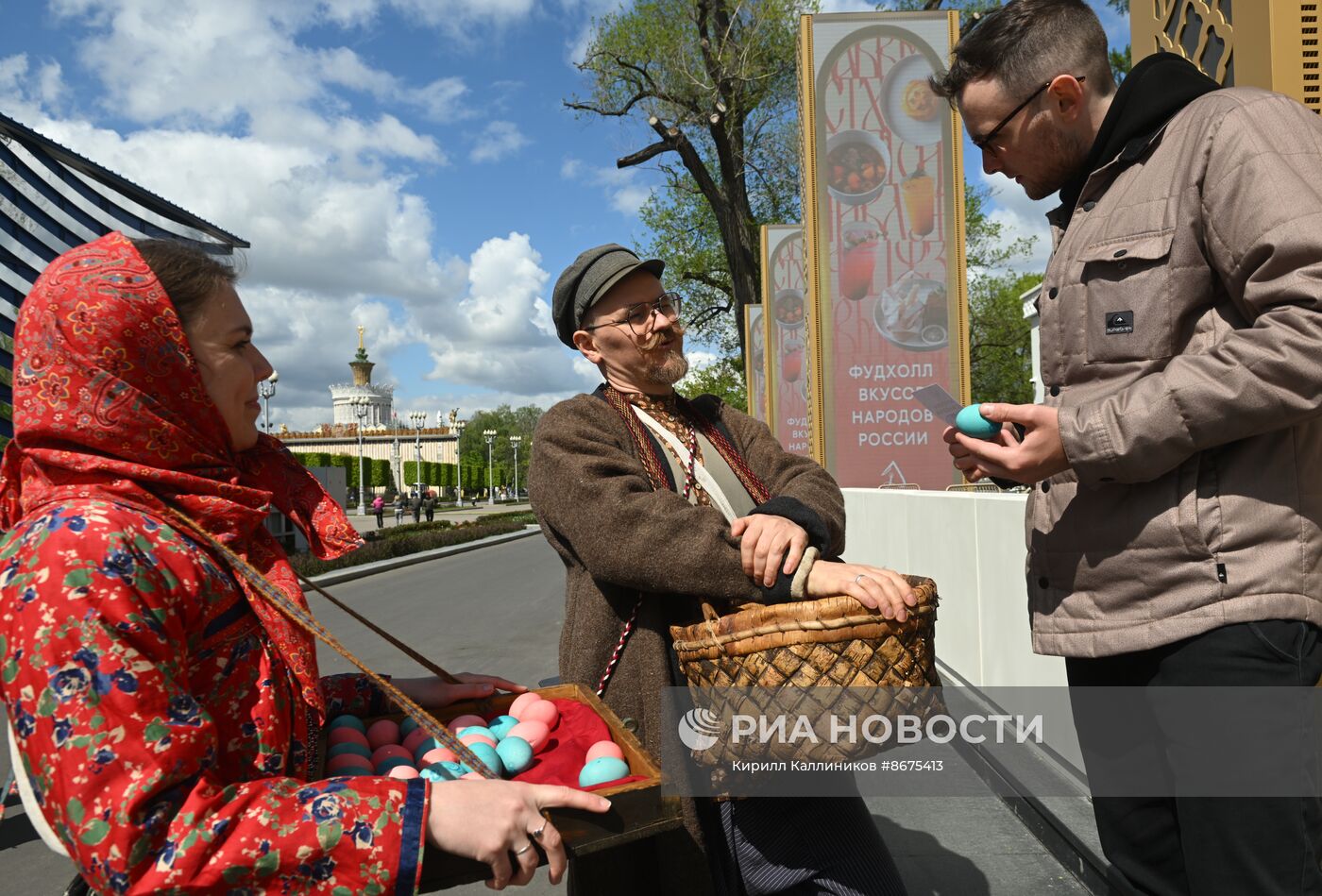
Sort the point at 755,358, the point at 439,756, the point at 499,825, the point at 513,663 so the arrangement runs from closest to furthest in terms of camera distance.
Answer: the point at 499,825 < the point at 439,756 < the point at 513,663 < the point at 755,358

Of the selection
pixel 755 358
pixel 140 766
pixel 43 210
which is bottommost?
pixel 140 766

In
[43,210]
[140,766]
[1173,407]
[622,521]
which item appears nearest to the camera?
[140,766]

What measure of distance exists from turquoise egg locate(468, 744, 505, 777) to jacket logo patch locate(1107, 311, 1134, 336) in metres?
1.41

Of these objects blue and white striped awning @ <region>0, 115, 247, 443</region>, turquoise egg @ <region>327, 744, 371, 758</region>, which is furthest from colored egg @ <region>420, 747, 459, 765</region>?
blue and white striped awning @ <region>0, 115, 247, 443</region>

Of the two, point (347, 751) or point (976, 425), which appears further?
point (976, 425)

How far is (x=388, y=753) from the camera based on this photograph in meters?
1.70

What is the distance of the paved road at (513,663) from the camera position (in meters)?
3.69

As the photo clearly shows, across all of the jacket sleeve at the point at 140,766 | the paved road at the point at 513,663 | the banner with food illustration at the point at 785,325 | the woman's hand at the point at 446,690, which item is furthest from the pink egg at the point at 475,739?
the banner with food illustration at the point at 785,325

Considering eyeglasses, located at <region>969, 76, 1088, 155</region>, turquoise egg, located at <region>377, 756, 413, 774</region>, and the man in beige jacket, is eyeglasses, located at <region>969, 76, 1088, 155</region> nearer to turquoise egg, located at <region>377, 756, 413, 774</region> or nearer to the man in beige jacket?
the man in beige jacket

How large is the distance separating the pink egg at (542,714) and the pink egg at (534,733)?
0.03 meters

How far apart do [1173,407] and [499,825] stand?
1.29m

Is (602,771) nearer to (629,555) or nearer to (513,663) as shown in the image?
(629,555)

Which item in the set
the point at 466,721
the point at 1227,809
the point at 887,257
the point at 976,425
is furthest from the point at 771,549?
the point at 887,257

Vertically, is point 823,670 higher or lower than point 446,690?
higher
